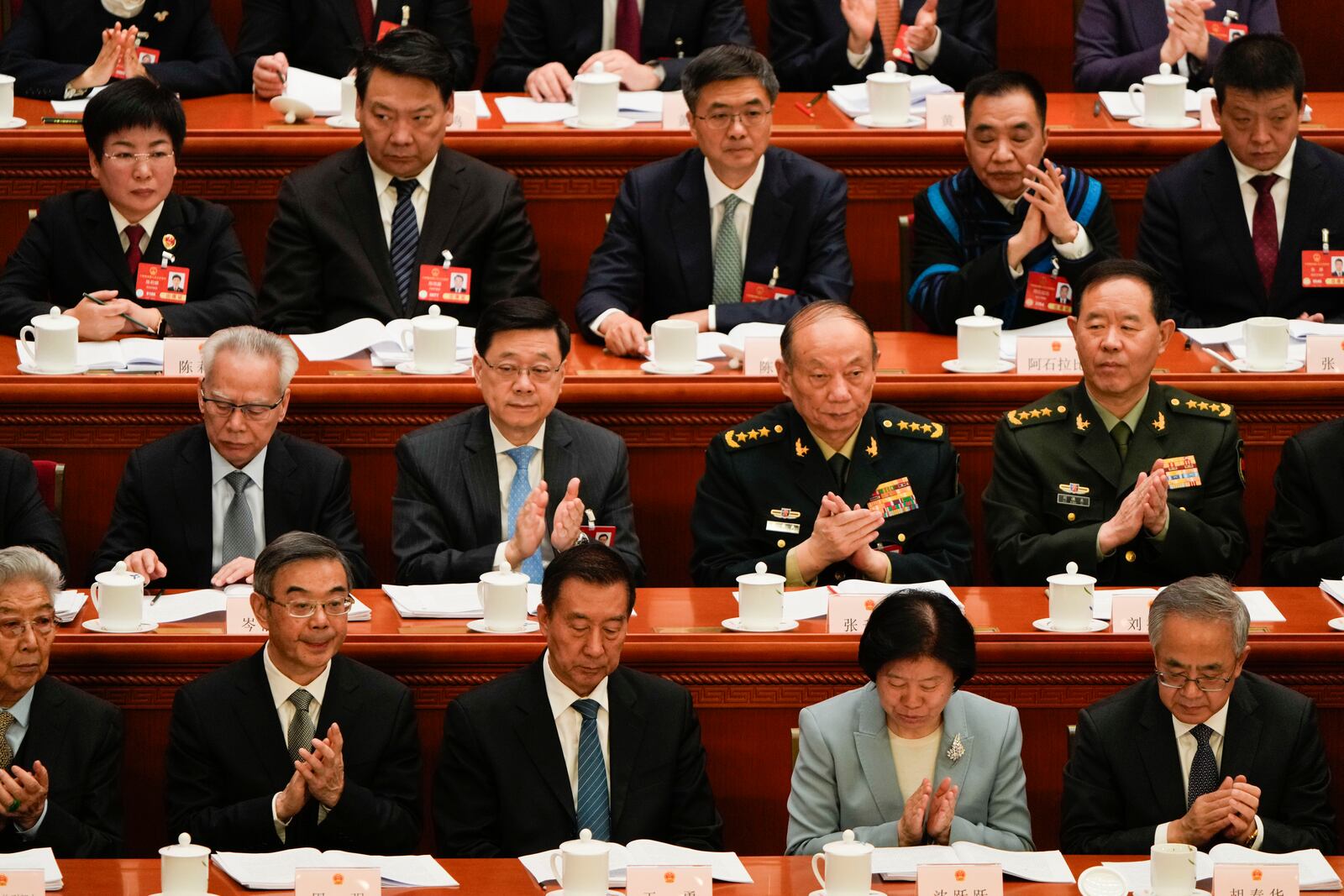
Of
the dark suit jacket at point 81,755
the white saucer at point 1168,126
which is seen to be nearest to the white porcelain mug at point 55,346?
the dark suit jacket at point 81,755

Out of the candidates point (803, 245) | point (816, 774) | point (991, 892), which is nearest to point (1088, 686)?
point (816, 774)

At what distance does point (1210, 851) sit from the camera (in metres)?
2.90

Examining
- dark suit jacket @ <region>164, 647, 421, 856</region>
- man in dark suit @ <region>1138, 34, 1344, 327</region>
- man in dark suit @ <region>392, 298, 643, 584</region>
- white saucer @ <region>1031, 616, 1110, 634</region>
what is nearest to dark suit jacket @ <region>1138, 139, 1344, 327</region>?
man in dark suit @ <region>1138, 34, 1344, 327</region>

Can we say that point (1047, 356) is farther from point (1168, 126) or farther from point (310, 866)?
point (310, 866)

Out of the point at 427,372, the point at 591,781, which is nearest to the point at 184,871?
the point at 591,781

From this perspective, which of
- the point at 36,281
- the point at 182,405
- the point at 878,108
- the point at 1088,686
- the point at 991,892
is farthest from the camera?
the point at 878,108

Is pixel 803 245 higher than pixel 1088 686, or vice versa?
pixel 803 245

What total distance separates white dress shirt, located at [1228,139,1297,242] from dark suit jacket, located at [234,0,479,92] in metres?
1.90

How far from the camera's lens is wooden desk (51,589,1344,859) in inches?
133

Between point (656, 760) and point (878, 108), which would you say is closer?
point (656, 760)

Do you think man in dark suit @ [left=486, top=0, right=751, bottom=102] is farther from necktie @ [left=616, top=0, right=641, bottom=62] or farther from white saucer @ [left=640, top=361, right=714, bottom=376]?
white saucer @ [left=640, top=361, right=714, bottom=376]

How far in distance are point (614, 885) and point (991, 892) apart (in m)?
0.49

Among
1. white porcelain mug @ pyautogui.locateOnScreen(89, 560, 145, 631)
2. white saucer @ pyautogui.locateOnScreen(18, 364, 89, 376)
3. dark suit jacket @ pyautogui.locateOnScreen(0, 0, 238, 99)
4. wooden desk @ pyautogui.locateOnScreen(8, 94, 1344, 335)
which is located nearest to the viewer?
white porcelain mug @ pyautogui.locateOnScreen(89, 560, 145, 631)

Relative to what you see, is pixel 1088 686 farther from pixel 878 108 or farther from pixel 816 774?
pixel 878 108
